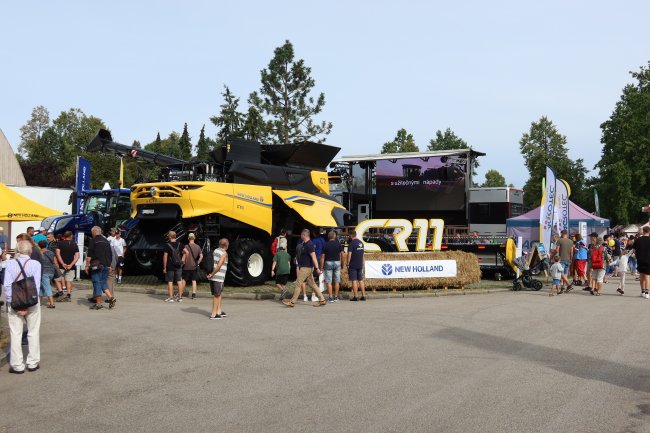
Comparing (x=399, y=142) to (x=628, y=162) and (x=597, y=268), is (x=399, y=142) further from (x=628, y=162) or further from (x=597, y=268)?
(x=597, y=268)

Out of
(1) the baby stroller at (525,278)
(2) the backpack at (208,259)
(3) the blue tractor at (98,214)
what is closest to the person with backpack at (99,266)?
(2) the backpack at (208,259)

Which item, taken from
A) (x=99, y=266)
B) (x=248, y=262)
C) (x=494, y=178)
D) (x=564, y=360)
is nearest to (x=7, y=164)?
(x=248, y=262)

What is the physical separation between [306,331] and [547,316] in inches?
220

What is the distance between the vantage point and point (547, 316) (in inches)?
519

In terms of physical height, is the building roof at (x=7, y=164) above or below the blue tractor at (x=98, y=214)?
above

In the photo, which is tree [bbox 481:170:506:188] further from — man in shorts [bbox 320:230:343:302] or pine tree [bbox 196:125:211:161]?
man in shorts [bbox 320:230:343:302]

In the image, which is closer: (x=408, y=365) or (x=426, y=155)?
(x=408, y=365)

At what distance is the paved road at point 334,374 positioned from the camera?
5867mm

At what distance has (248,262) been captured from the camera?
18203 millimetres

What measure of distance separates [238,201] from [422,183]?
10.2m

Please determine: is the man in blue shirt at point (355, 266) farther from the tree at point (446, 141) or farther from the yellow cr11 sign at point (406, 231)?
the tree at point (446, 141)

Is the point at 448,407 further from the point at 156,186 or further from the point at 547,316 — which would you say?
the point at 156,186

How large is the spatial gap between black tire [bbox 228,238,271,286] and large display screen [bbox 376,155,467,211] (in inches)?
358

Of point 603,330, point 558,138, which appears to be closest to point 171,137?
point 558,138
